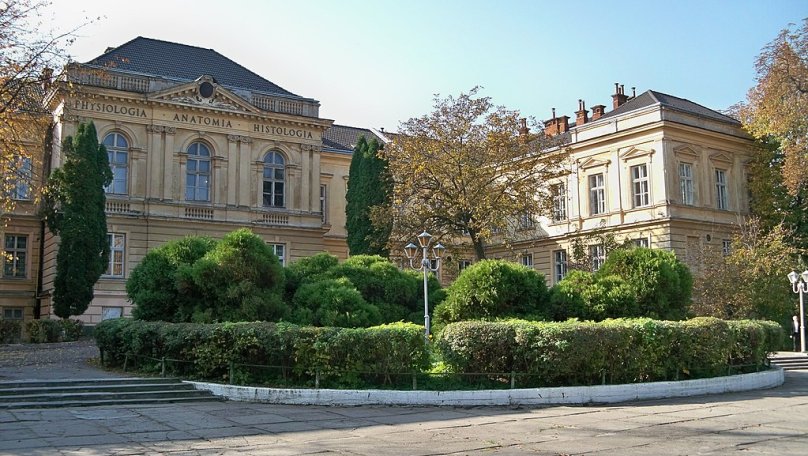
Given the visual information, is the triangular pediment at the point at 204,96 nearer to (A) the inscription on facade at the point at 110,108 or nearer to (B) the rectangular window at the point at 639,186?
(A) the inscription on facade at the point at 110,108

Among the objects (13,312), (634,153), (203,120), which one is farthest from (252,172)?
(634,153)

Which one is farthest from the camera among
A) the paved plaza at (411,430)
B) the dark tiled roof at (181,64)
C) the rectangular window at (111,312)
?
the dark tiled roof at (181,64)

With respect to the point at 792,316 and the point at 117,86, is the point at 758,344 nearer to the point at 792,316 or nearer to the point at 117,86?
the point at 792,316

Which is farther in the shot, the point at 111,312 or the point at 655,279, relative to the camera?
the point at 111,312

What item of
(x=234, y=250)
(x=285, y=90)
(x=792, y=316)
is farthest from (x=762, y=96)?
(x=234, y=250)

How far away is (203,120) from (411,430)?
101 ft

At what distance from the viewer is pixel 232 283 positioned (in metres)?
20.6

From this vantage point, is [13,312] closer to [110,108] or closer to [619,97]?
[110,108]

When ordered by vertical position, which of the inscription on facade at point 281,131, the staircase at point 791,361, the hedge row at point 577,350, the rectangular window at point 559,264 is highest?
the inscription on facade at point 281,131

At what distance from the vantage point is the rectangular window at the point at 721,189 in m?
43.7

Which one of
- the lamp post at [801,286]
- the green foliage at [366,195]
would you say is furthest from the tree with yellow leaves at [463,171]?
the lamp post at [801,286]

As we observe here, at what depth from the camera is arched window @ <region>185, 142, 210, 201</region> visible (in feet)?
128

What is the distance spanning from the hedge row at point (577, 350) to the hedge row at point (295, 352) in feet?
3.41

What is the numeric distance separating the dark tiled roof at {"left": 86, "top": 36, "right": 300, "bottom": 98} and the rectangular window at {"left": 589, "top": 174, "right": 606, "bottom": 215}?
1794cm
